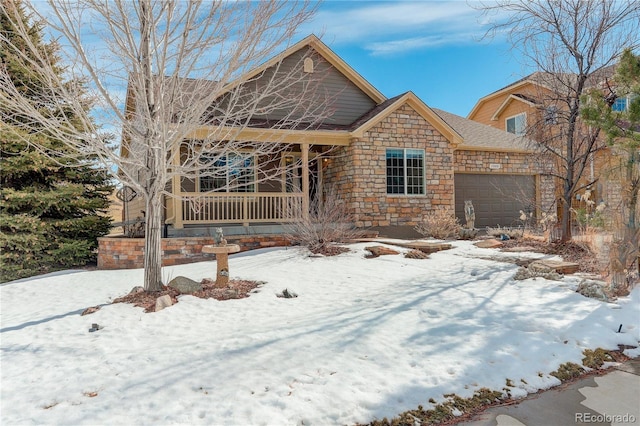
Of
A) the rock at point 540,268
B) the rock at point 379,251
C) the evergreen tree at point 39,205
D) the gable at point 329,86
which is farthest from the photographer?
the gable at point 329,86

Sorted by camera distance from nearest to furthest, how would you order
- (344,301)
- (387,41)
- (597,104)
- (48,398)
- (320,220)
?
(48,398) < (344,301) < (597,104) < (320,220) < (387,41)

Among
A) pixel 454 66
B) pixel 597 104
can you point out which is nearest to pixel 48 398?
pixel 597 104

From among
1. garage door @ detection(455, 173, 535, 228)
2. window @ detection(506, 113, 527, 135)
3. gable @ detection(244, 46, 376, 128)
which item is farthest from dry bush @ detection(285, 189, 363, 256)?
window @ detection(506, 113, 527, 135)

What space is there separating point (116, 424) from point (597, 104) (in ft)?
24.5

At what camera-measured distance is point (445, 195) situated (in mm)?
13344

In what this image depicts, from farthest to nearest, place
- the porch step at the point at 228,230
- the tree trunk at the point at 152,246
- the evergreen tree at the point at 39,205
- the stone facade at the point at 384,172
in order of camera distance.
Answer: the stone facade at the point at 384,172 < the porch step at the point at 228,230 < the evergreen tree at the point at 39,205 < the tree trunk at the point at 152,246

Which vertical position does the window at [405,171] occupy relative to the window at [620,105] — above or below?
below

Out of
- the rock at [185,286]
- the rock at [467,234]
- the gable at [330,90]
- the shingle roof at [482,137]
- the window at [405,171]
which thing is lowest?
the rock at [185,286]

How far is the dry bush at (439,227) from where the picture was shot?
12102 mm

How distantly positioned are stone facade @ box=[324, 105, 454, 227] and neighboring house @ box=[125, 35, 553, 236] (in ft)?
0.10

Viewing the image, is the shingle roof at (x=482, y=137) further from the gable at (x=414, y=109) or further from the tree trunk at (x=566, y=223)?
the tree trunk at (x=566, y=223)

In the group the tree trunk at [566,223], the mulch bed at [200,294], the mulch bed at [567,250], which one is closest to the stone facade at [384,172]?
the mulch bed at [567,250]

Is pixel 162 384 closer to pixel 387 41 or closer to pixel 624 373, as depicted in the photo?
pixel 624 373

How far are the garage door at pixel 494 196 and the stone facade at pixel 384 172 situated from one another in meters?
1.64
